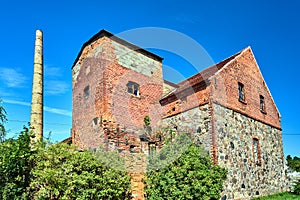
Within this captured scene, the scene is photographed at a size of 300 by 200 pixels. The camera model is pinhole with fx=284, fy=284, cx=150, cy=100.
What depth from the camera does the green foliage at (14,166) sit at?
33.2ft

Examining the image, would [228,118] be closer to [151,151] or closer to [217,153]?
[217,153]

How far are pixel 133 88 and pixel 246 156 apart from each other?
278 inches

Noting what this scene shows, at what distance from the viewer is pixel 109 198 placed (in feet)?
39.3

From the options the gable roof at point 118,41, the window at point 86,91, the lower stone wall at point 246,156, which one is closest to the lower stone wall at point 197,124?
the lower stone wall at point 246,156

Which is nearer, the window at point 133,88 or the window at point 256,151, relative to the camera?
the window at point 256,151

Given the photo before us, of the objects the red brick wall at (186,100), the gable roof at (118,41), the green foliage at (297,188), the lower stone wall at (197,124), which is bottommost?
the green foliage at (297,188)

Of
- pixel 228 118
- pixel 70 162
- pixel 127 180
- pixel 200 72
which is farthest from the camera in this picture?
pixel 200 72

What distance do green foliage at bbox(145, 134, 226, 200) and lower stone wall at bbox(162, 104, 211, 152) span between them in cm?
63

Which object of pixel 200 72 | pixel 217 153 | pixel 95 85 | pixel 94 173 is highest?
pixel 200 72

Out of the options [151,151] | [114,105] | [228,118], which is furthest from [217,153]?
[114,105]

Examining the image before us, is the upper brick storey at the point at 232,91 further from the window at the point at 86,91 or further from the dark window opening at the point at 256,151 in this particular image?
the window at the point at 86,91

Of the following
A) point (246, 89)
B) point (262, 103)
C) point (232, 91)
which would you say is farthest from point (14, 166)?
point (262, 103)

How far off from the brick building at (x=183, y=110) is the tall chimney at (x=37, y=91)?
7.88 feet

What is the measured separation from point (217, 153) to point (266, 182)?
16.4 feet
